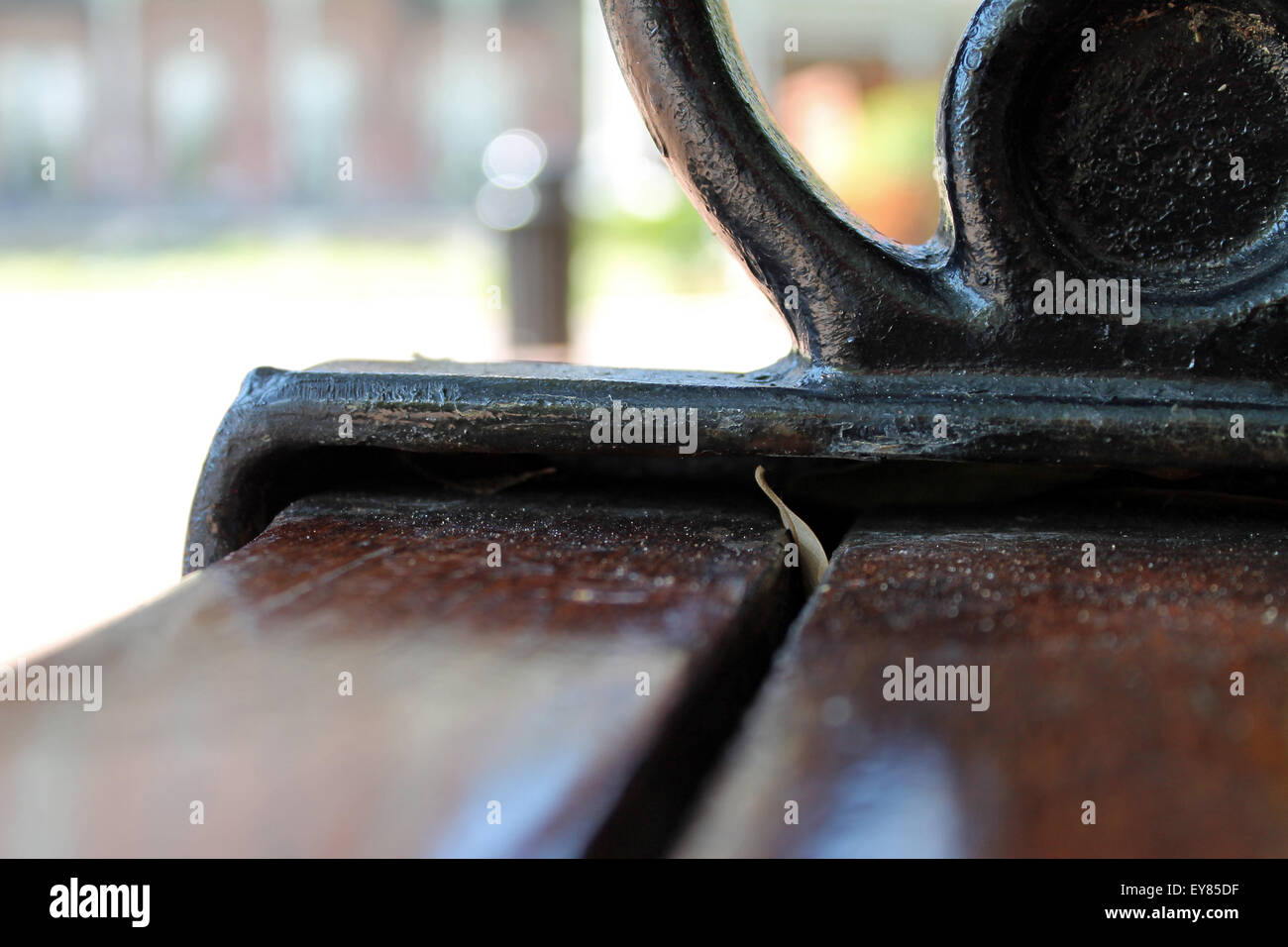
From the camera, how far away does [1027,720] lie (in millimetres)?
398

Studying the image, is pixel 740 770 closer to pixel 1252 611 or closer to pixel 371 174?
pixel 1252 611

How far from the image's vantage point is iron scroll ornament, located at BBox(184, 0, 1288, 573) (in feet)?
2.12

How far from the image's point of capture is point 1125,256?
0.68 meters

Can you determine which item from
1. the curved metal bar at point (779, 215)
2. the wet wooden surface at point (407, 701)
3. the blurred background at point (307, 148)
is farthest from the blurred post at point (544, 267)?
the blurred background at point (307, 148)

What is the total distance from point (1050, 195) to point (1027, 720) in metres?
0.38

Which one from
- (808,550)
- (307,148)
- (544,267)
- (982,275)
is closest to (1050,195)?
(982,275)

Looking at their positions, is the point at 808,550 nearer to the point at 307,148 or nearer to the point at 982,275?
the point at 982,275

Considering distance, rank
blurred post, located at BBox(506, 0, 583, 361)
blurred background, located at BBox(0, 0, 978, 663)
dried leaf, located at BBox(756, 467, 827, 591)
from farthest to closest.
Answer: blurred background, located at BBox(0, 0, 978, 663) → blurred post, located at BBox(506, 0, 583, 361) → dried leaf, located at BBox(756, 467, 827, 591)

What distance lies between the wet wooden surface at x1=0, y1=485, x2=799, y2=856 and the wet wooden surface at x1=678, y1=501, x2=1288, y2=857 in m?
0.03

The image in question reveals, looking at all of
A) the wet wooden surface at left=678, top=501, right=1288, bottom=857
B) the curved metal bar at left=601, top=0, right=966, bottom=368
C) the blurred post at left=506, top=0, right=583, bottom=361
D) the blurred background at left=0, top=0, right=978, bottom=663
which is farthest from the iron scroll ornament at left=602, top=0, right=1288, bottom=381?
the blurred background at left=0, top=0, right=978, bottom=663

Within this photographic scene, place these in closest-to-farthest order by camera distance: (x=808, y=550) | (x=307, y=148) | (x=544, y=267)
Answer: (x=808, y=550), (x=544, y=267), (x=307, y=148)

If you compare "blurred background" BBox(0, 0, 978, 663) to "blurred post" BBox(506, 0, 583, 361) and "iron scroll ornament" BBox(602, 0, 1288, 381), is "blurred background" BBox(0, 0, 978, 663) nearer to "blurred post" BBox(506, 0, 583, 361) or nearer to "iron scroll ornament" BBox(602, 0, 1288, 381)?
"blurred post" BBox(506, 0, 583, 361)
